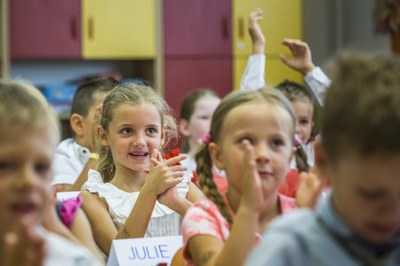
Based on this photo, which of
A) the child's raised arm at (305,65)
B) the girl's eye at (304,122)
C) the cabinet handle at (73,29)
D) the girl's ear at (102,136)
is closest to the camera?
the girl's ear at (102,136)

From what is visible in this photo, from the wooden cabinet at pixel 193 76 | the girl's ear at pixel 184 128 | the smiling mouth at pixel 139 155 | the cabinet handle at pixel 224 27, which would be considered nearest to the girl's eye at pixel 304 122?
the smiling mouth at pixel 139 155

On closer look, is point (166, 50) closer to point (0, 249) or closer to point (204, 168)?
point (204, 168)

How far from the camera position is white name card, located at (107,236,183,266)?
2432mm

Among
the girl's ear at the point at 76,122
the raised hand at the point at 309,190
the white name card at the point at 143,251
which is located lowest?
the white name card at the point at 143,251

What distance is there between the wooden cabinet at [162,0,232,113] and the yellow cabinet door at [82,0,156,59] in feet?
0.47

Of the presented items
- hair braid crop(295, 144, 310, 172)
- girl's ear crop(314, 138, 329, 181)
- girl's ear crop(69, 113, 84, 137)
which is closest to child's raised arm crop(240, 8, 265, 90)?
girl's ear crop(69, 113, 84, 137)

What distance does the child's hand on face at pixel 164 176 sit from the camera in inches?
99.1

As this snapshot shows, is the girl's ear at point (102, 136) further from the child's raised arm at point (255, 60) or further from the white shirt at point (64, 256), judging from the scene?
the white shirt at point (64, 256)

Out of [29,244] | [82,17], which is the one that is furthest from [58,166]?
[82,17]

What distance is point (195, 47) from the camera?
23.7 feet

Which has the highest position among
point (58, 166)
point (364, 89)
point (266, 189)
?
point (364, 89)

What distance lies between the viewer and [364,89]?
1.38 meters

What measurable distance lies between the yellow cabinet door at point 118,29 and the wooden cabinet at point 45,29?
84 millimetres

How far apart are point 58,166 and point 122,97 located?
95cm
